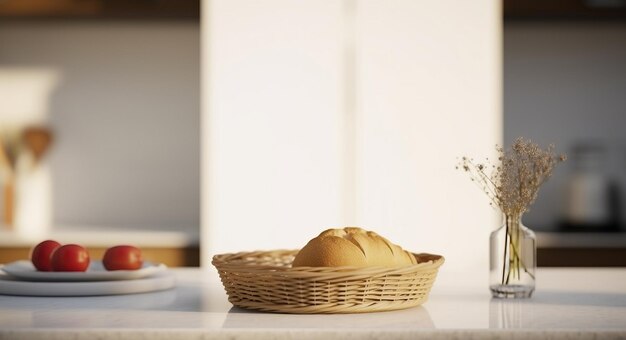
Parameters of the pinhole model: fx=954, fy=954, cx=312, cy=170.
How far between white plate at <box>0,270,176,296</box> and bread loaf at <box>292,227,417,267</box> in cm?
30

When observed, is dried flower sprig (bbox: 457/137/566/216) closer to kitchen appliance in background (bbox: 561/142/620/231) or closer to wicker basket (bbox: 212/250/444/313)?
wicker basket (bbox: 212/250/444/313)

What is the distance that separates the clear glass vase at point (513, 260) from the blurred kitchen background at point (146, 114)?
2065 mm

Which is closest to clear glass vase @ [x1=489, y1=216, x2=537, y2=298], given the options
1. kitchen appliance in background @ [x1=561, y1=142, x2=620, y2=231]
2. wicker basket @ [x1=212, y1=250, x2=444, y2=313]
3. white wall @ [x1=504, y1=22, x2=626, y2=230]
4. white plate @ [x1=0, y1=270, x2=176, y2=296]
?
wicker basket @ [x1=212, y1=250, x2=444, y2=313]

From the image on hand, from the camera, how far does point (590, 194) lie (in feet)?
10.9

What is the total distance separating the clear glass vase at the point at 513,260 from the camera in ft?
4.74

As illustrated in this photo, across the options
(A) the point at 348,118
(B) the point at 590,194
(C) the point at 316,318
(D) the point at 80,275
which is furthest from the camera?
(B) the point at 590,194

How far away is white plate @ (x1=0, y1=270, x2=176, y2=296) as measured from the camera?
1.46 m

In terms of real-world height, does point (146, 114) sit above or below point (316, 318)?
above

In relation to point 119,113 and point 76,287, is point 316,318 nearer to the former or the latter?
point 76,287

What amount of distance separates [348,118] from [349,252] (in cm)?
184

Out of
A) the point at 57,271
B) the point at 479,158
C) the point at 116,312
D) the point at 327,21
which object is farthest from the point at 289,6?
the point at 116,312

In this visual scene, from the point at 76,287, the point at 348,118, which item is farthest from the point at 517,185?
the point at 348,118

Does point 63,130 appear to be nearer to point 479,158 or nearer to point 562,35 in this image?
point 479,158

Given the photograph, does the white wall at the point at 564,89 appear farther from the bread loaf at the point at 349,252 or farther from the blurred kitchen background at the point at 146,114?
the bread loaf at the point at 349,252
